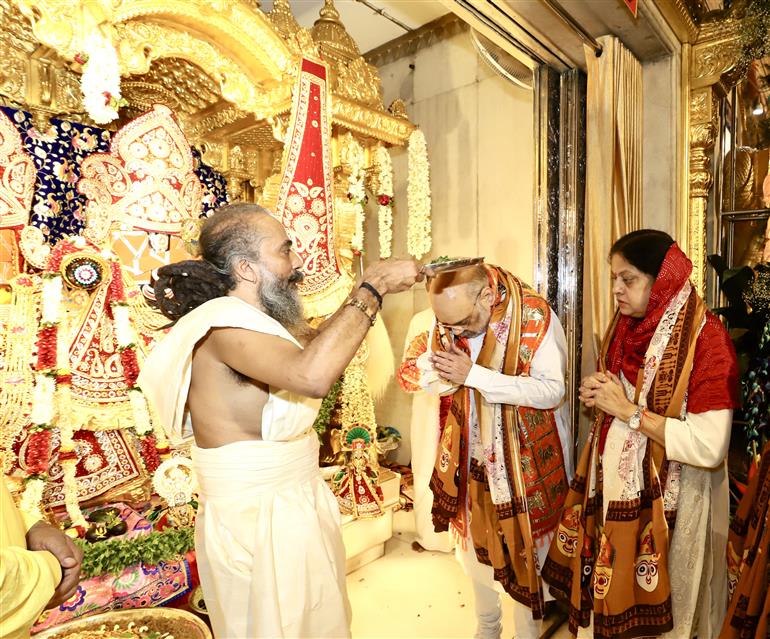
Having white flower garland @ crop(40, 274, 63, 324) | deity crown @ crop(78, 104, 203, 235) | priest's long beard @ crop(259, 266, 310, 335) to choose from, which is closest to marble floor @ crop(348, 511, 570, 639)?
priest's long beard @ crop(259, 266, 310, 335)

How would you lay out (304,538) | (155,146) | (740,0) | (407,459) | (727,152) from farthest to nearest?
(407,459), (155,146), (727,152), (740,0), (304,538)

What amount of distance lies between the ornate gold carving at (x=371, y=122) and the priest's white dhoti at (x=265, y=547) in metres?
2.45

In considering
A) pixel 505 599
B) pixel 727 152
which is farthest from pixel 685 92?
pixel 505 599

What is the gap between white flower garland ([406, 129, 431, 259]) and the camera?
153 inches

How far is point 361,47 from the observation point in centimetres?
471

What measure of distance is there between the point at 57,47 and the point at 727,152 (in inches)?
142

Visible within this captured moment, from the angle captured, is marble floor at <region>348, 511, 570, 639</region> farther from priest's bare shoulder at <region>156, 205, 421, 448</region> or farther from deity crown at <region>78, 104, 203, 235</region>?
deity crown at <region>78, 104, 203, 235</region>

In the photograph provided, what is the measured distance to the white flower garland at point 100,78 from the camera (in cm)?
236

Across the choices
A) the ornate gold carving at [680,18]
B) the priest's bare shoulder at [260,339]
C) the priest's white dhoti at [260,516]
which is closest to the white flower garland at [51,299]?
the priest's bare shoulder at [260,339]

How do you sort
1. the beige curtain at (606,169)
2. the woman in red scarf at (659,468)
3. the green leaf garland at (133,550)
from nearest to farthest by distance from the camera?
1. the woman in red scarf at (659,468)
2. the green leaf garland at (133,550)
3. the beige curtain at (606,169)

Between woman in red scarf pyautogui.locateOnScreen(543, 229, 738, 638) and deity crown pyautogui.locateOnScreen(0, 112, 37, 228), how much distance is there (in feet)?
10.2

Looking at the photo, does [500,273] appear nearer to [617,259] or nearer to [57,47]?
[617,259]

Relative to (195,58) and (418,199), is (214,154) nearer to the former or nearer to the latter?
(195,58)

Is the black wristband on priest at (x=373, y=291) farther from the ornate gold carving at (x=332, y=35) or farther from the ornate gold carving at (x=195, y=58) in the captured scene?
the ornate gold carving at (x=332, y=35)
